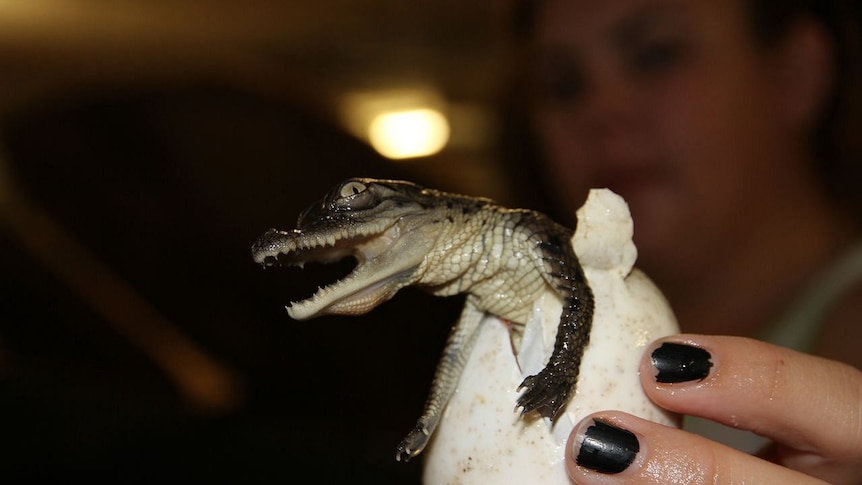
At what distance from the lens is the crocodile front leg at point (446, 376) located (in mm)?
583

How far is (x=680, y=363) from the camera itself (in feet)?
2.01

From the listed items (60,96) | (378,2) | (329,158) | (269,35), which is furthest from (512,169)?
(60,96)

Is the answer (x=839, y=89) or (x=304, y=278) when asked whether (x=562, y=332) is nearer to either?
(x=304, y=278)

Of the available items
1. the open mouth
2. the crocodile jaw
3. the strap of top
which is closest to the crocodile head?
the crocodile jaw

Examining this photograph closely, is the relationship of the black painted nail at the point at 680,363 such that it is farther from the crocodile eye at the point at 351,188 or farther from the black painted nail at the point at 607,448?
the crocodile eye at the point at 351,188

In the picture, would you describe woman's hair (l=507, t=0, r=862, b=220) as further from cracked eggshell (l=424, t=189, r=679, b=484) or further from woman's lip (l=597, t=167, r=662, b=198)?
cracked eggshell (l=424, t=189, r=679, b=484)

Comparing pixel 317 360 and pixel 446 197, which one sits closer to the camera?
pixel 446 197

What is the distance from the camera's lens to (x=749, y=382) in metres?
0.65

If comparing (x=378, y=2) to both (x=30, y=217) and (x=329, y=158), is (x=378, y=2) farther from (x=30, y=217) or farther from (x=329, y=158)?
(x=30, y=217)

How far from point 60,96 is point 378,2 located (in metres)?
1.16

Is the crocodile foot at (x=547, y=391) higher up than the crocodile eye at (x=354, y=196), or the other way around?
the crocodile eye at (x=354, y=196)

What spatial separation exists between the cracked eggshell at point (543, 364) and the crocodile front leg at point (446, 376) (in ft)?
0.04

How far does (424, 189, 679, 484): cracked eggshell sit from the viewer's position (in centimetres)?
58

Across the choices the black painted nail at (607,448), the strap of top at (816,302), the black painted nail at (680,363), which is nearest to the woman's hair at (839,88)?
the strap of top at (816,302)
